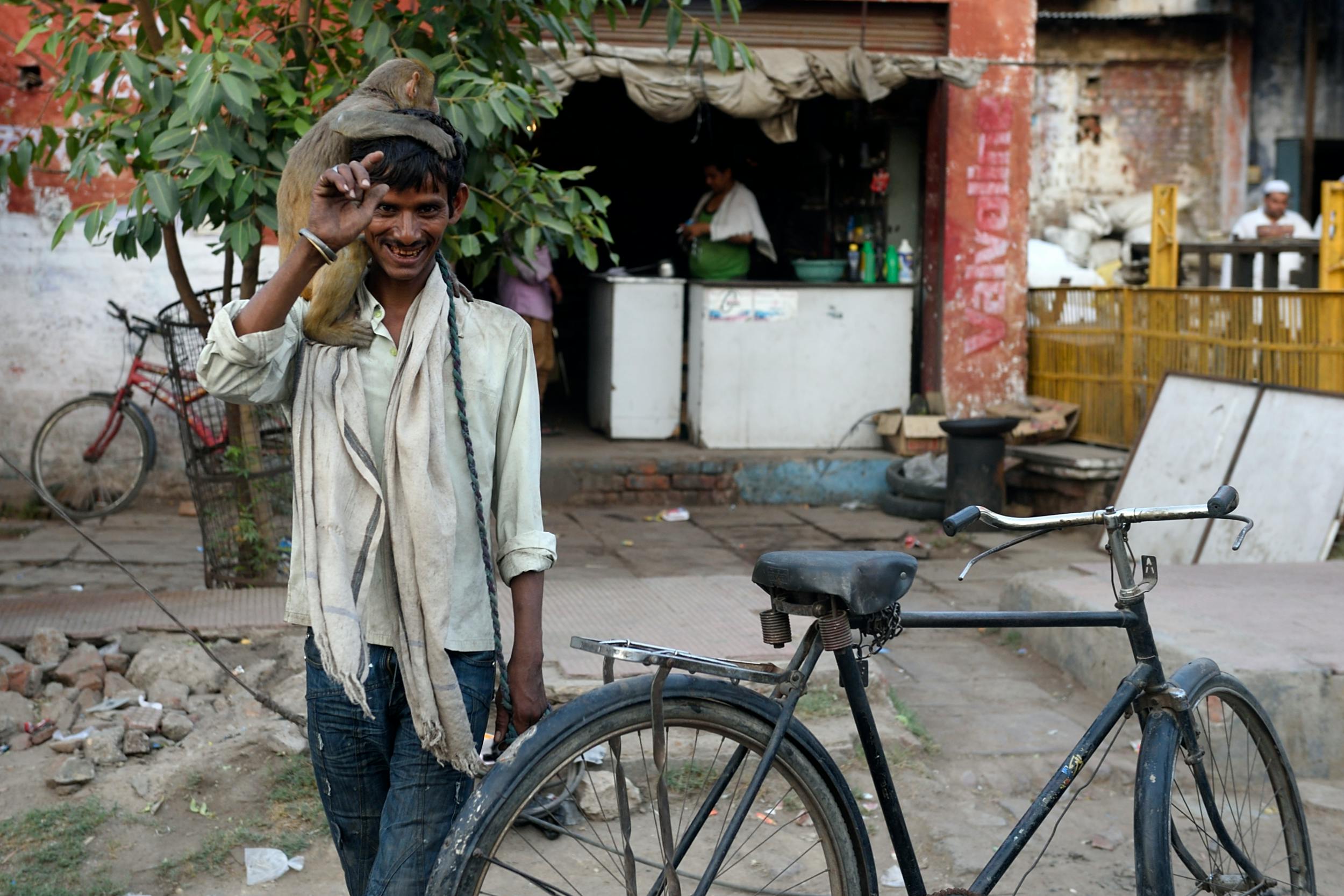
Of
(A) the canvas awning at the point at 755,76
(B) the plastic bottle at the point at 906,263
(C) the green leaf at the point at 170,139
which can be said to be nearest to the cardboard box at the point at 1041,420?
(B) the plastic bottle at the point at 906,263

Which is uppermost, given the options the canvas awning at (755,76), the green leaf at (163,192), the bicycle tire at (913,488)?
the canvas awning at (755,76)

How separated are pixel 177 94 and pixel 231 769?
1.95 metres

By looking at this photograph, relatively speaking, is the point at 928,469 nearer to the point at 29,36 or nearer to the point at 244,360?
the point at 29,36

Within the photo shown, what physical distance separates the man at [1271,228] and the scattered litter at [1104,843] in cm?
688

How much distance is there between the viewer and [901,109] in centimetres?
947

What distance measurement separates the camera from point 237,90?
3.49 metres

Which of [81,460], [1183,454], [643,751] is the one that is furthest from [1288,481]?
[81,460]

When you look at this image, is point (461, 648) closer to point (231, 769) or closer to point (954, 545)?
point (231, 769)

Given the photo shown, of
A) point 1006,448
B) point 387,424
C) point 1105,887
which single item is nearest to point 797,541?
point 1006,448

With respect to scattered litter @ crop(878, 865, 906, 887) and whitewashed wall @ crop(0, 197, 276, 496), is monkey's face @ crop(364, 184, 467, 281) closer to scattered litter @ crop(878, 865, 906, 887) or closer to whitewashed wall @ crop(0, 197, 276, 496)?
scattered litter @ crop(878, 865, 906, 887)

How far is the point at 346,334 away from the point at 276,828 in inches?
72.9

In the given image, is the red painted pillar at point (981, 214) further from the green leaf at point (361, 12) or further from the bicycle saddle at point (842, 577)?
the bicycle saddle at point (842, 577)

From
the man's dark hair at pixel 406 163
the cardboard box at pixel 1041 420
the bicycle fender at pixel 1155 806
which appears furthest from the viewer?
the cardboard box at pixel 1041 420

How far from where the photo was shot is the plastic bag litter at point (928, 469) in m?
8.34
